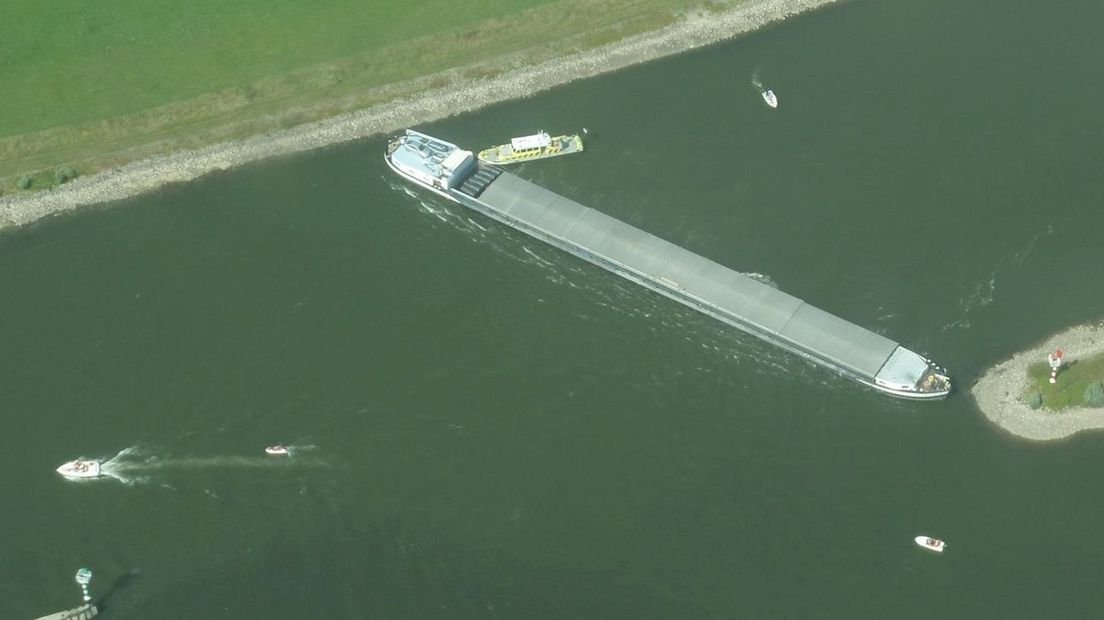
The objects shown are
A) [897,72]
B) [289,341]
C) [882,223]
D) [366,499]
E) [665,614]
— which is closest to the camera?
[665,614]

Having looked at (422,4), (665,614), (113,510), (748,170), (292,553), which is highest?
(748,170)

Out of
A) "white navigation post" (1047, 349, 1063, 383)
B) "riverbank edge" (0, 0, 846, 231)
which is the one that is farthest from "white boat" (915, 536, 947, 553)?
"riverbank edge" (0, 0, 846, 231)

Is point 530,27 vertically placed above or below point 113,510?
above

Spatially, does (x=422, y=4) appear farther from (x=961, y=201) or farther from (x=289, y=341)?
(x=961, y=201)

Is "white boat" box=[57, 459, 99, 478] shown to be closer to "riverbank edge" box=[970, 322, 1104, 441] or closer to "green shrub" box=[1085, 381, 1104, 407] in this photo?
"riverbank edge" box=[970, 322, 1104, 441]

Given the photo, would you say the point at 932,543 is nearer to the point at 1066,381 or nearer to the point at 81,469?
the point at 1066,381

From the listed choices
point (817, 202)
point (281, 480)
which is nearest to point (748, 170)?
point (817, 202)
